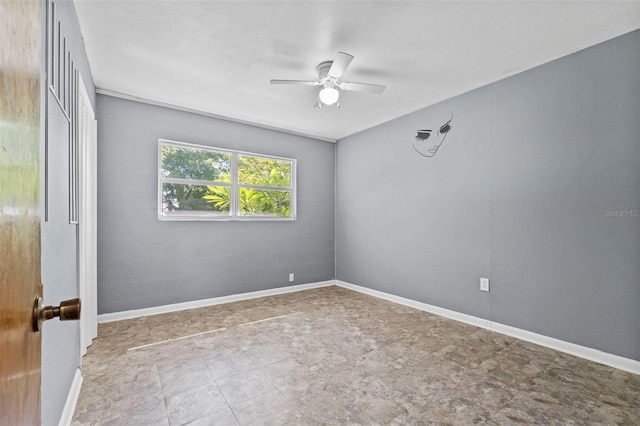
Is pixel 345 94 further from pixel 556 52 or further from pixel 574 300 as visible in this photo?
pixel 574 300

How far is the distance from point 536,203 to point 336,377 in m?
2.32

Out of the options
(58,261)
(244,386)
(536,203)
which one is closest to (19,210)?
(58,261)

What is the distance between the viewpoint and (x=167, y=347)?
2641mm

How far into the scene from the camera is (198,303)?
12.4ft

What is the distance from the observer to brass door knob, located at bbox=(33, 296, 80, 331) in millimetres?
647

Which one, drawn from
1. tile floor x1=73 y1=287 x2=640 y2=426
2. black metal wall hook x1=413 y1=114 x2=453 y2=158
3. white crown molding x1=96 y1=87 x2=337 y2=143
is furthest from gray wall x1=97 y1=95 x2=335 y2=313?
black metal wall hook x1=413 y1=114 x2=453 y2=158

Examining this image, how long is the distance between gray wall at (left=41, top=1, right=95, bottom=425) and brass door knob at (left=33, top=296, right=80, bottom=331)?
2.84ft

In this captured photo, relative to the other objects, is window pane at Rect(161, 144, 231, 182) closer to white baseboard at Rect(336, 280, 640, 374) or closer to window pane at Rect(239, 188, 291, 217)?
window pane at Rect(239, 188, 291, 217)

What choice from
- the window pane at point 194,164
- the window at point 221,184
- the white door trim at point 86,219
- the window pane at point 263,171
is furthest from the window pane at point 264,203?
the white door trim at point 86,219

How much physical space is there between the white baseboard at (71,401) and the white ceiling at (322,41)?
2.46m

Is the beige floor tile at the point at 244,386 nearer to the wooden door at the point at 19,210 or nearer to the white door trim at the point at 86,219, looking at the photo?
the white door trim at the point at 86,219

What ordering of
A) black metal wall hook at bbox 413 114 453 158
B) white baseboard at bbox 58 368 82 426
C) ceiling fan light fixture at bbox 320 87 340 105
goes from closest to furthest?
white baseboard at bbox 58 368 82 426 < ceiling fan light fixture at bbox 320 87 340 105 < black metal wall hook at bbox 413 114 453 158

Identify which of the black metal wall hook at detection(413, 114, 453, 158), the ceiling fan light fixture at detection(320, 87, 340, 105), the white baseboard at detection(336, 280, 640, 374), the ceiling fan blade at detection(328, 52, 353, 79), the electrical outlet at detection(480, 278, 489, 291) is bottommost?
the white baseboard at detection(336, 280, 640, 374)

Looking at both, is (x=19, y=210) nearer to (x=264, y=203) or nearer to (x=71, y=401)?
(x=71, y=401)
